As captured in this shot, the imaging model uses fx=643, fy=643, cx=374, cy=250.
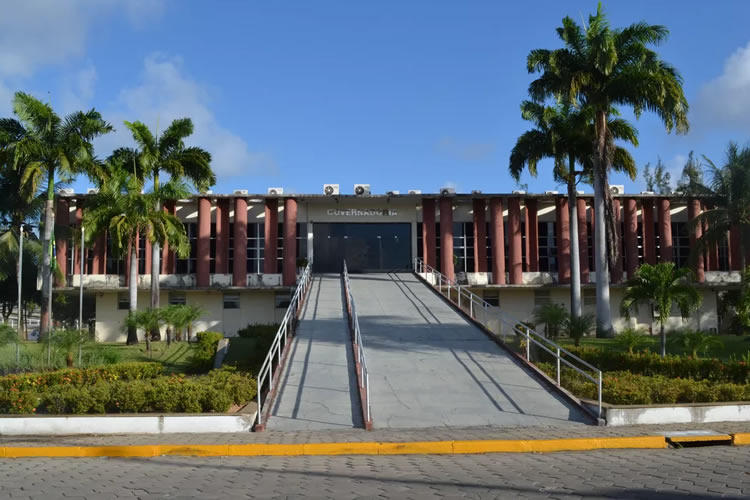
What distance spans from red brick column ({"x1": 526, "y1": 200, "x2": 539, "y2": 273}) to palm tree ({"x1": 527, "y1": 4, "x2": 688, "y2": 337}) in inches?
299

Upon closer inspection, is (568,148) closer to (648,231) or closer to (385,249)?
(648,231)

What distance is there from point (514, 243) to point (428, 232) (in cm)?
452

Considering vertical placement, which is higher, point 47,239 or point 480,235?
point 480,235

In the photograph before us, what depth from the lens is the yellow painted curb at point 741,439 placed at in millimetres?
9992

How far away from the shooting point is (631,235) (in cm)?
3403

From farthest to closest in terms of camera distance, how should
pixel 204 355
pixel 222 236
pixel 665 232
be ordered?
pixel 665 232, pixel 222 236, pixel 204 355

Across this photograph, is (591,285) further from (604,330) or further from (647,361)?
(647,361)

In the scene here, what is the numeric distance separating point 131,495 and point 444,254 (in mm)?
26836

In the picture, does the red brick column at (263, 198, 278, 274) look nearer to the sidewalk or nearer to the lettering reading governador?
the lettering reading governador

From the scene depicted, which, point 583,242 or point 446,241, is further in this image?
point 583,242

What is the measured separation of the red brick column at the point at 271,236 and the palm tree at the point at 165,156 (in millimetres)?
5859

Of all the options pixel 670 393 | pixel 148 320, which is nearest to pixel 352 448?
pixel 670 393

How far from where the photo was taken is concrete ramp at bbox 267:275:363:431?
11398 mm

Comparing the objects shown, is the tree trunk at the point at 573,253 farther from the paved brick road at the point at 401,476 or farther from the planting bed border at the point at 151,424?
the planting bed border at the point at 151,424
